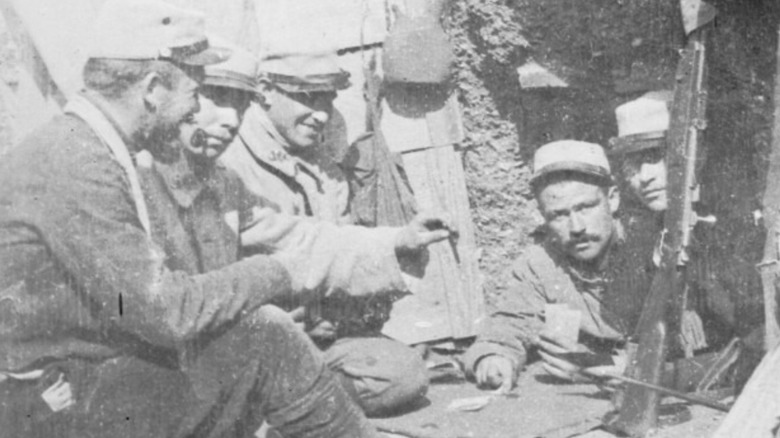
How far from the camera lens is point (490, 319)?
4.36 metres

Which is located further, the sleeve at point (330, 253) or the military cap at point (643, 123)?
the military cap at point (643, 123)

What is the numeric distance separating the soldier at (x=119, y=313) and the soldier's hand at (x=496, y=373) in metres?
0.95

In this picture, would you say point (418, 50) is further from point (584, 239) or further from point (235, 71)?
point (584, 239)

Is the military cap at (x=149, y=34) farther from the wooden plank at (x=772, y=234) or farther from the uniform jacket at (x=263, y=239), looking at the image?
the wooden plank at (x=772, y=234)

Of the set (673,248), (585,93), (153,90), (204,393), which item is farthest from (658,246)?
(153,90)

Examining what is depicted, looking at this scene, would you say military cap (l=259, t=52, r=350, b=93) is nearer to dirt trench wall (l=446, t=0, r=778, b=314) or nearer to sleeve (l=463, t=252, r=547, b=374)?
dirt trench wall (l=446, t=0, r=778, b=314)

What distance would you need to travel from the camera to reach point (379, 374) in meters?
3.84

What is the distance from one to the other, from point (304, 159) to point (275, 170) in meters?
0.16

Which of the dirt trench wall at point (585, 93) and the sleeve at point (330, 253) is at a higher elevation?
the dirt trench wall at point (585, 93)

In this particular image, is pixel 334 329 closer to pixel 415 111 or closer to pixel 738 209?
pixel 415 111

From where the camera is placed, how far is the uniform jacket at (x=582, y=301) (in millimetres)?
4195

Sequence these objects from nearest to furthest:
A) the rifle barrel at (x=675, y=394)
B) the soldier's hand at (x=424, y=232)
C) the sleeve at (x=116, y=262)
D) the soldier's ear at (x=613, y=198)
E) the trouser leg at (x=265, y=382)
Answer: the sleeve at (x=116, y=262), the trouser leg at (x=265, y=382), the rifle barrel at (x=675, y=394), the soldier's hand at (x=424, y=232), the soldier's ear at (x=613, y=198)

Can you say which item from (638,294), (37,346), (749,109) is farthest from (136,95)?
(749,109)

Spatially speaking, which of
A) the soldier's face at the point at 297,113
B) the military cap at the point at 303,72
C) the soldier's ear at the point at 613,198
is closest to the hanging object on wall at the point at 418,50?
the military cap at the point at 303,72
